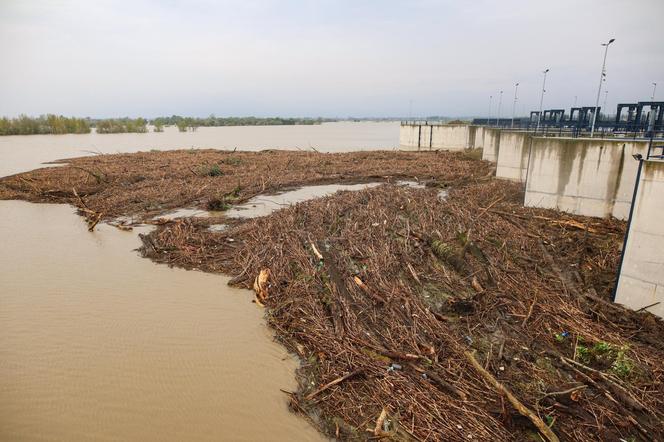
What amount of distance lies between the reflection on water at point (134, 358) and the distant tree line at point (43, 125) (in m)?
58.8

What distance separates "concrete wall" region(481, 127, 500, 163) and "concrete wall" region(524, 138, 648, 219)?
13820 mm

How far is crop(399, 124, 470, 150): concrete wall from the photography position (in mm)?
42647

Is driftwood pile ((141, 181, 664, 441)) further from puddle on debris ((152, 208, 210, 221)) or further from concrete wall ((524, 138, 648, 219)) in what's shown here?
puddle on debris ((152, 208, 210, 221))

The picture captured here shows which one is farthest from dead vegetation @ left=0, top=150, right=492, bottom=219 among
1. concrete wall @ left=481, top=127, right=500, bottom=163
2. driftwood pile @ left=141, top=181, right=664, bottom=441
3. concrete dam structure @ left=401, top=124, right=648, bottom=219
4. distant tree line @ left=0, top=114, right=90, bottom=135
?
distant tree line @ left=0, top=114, right=90, bottom=135

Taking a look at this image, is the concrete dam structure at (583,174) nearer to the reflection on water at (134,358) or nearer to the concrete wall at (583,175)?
the concrete wall at (583,175)

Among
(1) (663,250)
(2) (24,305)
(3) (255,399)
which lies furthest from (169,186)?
(1) (663,250)

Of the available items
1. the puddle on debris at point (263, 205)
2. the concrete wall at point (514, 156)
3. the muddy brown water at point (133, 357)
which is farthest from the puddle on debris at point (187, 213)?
the concrete wall at point (514, 156)

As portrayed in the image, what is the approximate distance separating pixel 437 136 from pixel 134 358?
145 feet

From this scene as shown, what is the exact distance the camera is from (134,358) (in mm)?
5684

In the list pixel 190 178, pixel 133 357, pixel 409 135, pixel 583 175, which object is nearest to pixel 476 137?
pixel 409 135

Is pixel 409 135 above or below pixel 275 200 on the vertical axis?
above

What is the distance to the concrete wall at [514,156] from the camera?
1770 centimetres

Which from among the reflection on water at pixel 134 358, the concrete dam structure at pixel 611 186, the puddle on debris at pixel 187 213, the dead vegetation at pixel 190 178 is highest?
the concrete dam structure at pixel 611 186

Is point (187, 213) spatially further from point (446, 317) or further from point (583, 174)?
point (583, 174)
